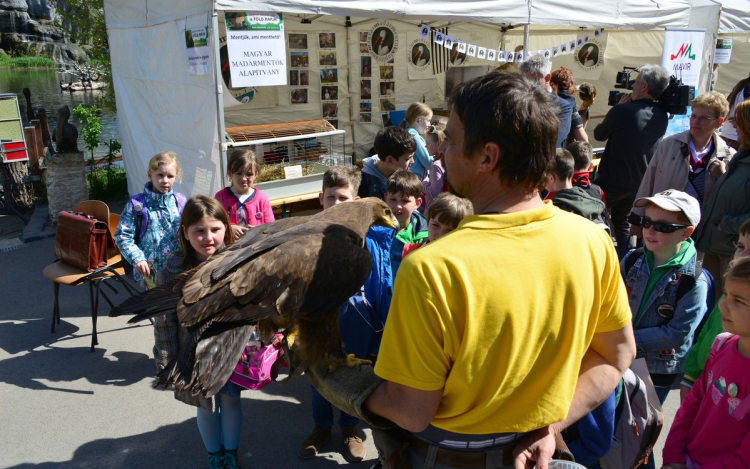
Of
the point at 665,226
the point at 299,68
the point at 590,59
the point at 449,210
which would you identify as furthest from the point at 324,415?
the point at 590,59

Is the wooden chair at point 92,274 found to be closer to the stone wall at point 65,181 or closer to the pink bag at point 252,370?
the pink bag at point 252,370

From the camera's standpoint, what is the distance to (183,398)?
2.76 m

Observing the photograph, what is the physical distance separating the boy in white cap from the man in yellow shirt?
166 centimetres

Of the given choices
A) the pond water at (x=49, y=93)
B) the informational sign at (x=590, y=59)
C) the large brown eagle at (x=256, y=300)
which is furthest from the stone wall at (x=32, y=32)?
the large brown eagle at (x=256, y=300)

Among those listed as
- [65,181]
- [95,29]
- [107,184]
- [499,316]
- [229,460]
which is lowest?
[229,460]

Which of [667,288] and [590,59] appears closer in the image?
[667,288]

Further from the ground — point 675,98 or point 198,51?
point 198,51

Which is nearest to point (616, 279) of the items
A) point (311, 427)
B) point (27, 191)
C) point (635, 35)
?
point (311, 427)

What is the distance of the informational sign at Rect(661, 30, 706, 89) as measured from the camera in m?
7.67

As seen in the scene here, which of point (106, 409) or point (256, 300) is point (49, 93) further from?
point (256, 300)

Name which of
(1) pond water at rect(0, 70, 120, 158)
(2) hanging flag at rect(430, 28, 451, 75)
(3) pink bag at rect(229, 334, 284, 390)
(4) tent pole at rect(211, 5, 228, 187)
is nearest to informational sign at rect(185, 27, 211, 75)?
(4) tent pole at rect(211, 5, 228, 187)

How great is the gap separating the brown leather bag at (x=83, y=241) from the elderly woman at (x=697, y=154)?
4.54m

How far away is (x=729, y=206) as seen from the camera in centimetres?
393

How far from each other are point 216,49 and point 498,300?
4.81m
